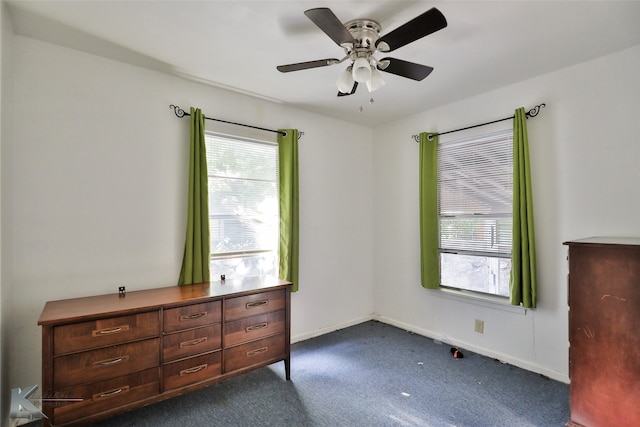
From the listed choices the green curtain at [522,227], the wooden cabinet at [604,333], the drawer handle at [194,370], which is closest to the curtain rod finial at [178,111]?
the drawer handle at [194,370]

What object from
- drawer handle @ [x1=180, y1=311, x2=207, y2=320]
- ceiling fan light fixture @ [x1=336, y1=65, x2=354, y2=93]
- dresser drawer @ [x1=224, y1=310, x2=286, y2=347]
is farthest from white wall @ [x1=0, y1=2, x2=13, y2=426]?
ceiling fan light fixture @ [x1=336, y1=65, x2=354, y2=93]

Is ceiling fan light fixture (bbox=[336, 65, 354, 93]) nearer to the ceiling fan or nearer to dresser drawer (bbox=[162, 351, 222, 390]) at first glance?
the ceiling fan

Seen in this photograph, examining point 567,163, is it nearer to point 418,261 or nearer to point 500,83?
point 500,83

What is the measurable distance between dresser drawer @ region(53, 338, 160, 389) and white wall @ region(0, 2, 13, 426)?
36cm

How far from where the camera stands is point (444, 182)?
3.29 m

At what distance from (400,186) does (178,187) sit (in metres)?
2.40

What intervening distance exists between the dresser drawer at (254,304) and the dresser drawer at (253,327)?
39 mm

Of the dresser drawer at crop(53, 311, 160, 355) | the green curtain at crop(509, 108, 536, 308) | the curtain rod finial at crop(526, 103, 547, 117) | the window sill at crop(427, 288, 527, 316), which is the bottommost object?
the window sill at crop(427, 288, 527, 316)

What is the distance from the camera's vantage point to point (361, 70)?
1.78m

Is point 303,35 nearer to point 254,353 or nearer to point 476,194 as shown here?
point 476,194

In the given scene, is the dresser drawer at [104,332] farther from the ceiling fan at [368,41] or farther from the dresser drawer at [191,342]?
the ceiling fan at [368,41]

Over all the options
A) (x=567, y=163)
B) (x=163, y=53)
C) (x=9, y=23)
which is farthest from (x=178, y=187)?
(x=567, y=163)

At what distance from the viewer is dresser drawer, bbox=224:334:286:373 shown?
227cm

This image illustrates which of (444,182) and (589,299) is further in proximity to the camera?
(444,182)
